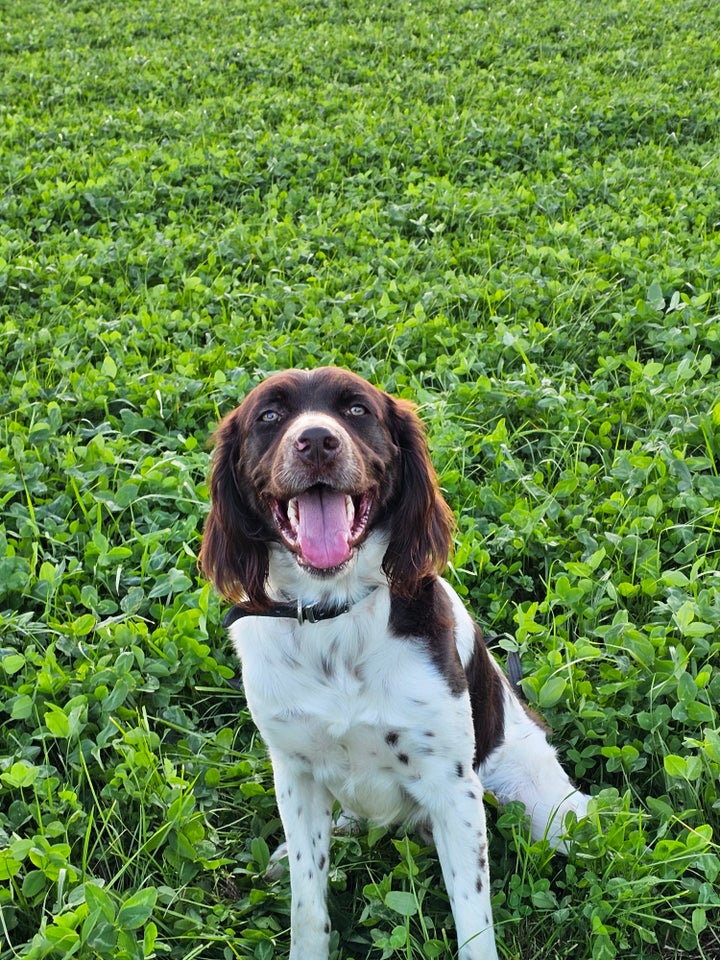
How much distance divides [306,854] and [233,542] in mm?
819

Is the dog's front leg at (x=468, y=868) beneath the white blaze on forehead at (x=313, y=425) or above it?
beneath

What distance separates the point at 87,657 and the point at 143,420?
155cm

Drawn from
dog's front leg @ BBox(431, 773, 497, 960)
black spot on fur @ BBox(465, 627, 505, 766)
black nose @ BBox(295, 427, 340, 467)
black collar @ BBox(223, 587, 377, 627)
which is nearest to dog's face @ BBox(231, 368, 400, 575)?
black nose @ BBox(295, 427, 340, 467)

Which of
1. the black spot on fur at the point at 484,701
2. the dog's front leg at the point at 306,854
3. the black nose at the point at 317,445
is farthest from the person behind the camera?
the black spot on fur at the point at 484,701

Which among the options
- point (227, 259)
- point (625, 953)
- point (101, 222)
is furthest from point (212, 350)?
point (625, 953)

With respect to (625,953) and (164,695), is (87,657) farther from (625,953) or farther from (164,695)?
(625,953)

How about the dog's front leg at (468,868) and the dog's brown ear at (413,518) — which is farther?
the dog's brown ear at (413,518)

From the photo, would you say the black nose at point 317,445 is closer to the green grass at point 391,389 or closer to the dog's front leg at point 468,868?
the dog's front leg at point 468,868

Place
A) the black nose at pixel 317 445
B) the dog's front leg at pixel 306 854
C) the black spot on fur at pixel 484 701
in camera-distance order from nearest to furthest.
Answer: the black nose at pixel 317 445
the dog's front leg at pixel 306 854
the black spot on fur at pixel 484 701

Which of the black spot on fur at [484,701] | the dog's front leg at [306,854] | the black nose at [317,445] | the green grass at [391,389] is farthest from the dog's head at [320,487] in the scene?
the green grass at [391,389]

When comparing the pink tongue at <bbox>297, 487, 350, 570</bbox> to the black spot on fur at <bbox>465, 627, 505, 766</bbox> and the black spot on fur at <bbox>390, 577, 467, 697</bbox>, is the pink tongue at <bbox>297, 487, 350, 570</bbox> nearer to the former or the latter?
the black spot on fur at <bbox>390, 577, 467, 697</bbox>

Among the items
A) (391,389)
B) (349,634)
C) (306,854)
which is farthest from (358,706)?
(391,389)

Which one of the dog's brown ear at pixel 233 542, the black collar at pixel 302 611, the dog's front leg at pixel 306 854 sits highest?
the dog's brown ear at pixel 233 542

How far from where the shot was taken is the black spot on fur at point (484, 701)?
271cm
